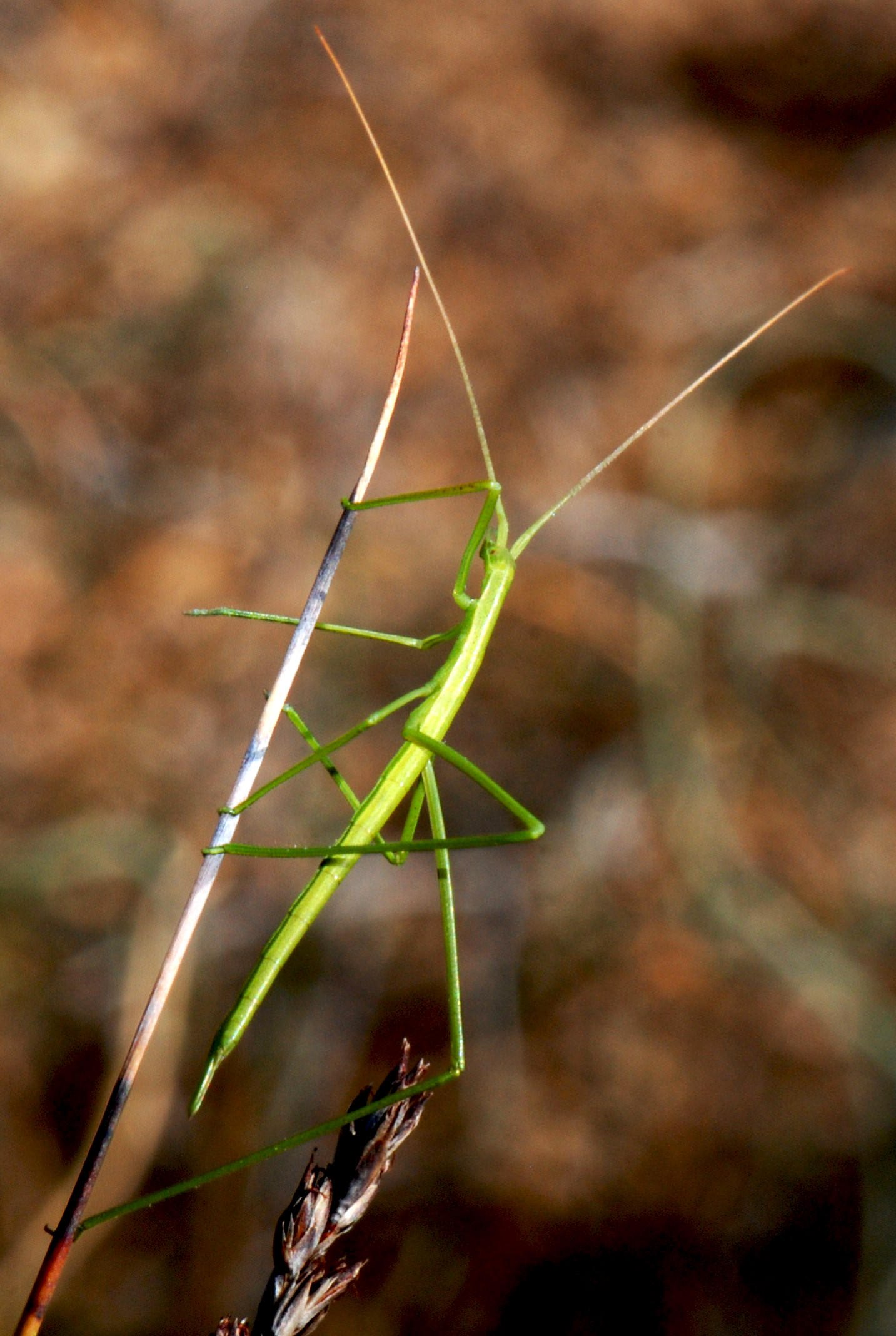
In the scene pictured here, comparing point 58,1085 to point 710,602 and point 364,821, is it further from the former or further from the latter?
point 710,602

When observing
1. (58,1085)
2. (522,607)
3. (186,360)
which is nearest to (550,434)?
(522,607)

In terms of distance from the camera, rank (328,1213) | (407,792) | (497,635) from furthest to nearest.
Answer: (497,635)
(407,792)
(328,1213)

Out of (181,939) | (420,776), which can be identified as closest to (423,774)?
(420,776)

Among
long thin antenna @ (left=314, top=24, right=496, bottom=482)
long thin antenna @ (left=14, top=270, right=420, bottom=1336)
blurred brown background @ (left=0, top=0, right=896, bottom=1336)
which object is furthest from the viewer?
blurred brown background @ (left=0, top=0, right=896, bottom=1336)

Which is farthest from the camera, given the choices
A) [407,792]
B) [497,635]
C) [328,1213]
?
[497,635]

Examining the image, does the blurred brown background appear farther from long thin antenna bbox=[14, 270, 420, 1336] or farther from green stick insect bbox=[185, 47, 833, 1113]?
long thin antenna bbox=[14, 270, 420, 1336]

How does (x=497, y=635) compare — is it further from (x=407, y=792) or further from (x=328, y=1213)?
(x=328, y=1213)

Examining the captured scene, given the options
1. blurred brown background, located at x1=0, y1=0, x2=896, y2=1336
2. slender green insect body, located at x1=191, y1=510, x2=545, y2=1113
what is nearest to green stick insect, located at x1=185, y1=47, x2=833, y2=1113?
slender green insect body, located at x1=191, y1=510, x2=545, y2=1113
